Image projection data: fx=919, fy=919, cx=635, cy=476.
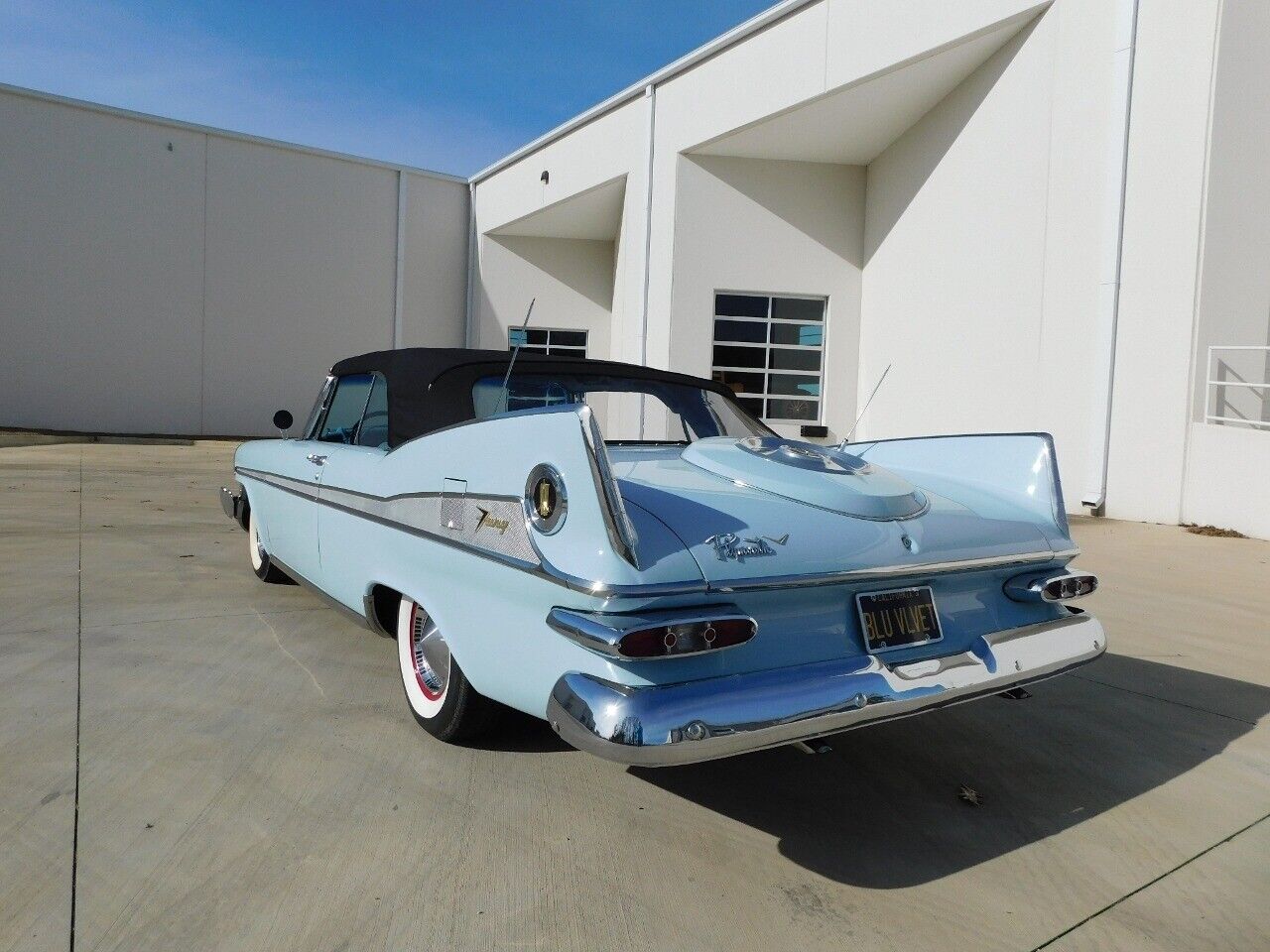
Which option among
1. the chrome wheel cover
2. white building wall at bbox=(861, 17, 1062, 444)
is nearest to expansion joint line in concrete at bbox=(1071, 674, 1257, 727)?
the chrome wheel cover

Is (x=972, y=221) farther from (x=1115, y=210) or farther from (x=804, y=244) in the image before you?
(x=804, y=244)

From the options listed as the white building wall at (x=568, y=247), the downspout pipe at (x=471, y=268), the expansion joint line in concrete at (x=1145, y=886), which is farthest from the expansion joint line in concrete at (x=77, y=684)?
the downspout pipe at (x=471, y=268)

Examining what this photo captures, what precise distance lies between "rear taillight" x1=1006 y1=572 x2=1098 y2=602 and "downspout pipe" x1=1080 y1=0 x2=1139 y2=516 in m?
6.69

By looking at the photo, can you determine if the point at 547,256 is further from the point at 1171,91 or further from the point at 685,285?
the point at 1171,91

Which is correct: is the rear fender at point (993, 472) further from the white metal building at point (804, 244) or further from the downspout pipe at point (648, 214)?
the downspout pipe at point (648, 214)

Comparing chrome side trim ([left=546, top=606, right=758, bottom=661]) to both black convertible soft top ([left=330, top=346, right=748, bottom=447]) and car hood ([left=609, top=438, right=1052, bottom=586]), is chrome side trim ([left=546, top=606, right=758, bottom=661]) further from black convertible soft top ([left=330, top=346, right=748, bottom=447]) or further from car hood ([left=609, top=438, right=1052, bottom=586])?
black convertible soft top ([left=330, top=346, right=748, bottom=447])

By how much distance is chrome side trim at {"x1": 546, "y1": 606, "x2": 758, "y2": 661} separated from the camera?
1.97 metres

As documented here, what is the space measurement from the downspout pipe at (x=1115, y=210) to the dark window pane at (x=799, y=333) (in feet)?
16.3

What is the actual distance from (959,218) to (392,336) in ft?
38.6

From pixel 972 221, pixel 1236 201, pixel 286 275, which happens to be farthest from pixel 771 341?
pixel 286 275

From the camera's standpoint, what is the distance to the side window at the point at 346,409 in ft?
12.1

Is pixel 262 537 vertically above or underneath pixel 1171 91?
underneath

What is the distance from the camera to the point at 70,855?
2162 mm

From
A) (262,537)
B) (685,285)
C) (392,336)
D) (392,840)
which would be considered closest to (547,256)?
(392,336)
